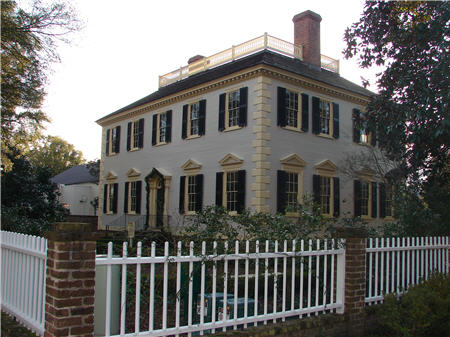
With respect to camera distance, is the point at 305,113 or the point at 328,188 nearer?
the point at 305,113

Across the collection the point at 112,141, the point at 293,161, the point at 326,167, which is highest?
the point at 112,141

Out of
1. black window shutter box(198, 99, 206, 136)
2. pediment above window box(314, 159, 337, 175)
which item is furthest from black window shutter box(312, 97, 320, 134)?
black window shutter box(198, 99, 206, 136)

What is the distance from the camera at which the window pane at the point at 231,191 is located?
55.5ft

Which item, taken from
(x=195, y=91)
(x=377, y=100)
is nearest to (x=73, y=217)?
(x=195, y=91)

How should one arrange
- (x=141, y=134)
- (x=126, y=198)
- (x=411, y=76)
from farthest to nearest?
1. (x=126, y=198)
2. (x=141, y=134)
3. (x=411, y=76)

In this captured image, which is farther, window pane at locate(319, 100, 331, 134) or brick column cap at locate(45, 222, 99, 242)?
window pane at locate(319, 100, 331, 134)

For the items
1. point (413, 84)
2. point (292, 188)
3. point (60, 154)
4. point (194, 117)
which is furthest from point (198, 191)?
point (60, 154)

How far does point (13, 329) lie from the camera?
4.93 metres

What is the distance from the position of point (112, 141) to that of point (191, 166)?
910 cm

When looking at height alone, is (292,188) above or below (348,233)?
above

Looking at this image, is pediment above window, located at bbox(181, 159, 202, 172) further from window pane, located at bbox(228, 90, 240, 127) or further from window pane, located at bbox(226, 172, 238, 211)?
window pane, located at bbox(228, 90, 240, 127)

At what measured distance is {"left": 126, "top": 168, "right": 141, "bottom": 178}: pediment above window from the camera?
23.1m

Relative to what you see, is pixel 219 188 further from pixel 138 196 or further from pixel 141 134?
pixel 141 134

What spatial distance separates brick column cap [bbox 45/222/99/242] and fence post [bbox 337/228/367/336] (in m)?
3.80
